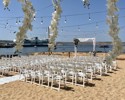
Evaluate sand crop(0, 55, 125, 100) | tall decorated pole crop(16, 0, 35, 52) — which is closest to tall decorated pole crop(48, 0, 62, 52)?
tall decorated pole crop(16, 0, 35, 52)

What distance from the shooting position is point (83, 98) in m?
11.7

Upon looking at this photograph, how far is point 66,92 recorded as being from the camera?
42.1 ft

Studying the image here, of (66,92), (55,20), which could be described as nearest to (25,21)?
(55,20)

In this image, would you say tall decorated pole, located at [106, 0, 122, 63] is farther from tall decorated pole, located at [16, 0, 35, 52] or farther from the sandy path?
the sandy path

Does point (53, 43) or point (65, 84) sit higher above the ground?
point (53, 43)

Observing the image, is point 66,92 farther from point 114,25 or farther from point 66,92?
point 114,25

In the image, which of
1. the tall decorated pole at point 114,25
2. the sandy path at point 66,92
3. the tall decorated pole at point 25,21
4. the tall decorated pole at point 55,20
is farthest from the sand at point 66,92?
the tall decorated pole at point 114,25

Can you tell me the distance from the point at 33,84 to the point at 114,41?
11.9 metres

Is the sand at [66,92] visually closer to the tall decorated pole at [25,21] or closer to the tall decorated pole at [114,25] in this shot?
the tall decorated pole at [25,21]

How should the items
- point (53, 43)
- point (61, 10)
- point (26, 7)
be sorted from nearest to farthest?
point (26, 7) < point (61, 10) < point (53, 43)

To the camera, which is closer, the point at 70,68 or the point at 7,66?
the point at 70,68

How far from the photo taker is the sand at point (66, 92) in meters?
11.8

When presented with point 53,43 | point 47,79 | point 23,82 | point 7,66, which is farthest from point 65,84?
point 53,43

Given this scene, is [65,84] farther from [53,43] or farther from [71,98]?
[53,43]
